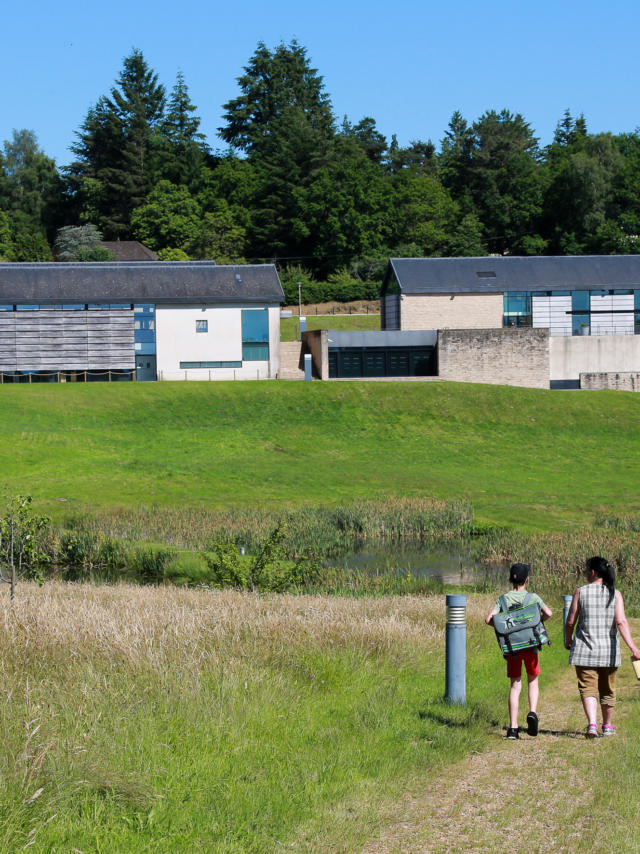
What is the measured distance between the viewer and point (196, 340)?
57.2 meters

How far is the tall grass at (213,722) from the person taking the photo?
6230 mm

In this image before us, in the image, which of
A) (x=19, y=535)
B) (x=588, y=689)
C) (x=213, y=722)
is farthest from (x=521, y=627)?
(x=19, y=535)

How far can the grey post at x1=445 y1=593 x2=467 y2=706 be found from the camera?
29.9ft

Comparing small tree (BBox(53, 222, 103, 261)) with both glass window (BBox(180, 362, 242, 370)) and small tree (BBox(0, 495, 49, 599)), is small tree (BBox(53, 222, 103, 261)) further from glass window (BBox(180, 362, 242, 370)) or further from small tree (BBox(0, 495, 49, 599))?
small tree (BBox(0, 495, 49, 599))

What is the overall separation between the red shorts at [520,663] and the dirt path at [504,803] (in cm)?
54

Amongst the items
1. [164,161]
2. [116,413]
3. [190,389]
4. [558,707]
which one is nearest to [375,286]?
[164,161]

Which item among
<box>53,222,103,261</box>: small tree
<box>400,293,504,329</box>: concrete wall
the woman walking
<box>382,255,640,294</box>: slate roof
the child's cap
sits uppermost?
<box>53,222,103,261</box>: small tree

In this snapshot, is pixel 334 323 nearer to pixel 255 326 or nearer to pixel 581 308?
pixel 255 326

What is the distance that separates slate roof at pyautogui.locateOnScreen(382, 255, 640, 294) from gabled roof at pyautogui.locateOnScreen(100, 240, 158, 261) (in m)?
29.5

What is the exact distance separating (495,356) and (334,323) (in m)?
22.6

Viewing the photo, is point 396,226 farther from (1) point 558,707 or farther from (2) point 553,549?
(1) point 558,707

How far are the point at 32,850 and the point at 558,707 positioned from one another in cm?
579

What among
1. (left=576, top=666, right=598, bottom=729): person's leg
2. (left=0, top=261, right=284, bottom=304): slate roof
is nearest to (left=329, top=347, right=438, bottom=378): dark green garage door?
(left=0, top=261, right=284, bottom=304): slate roof

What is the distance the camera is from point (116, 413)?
149ft
